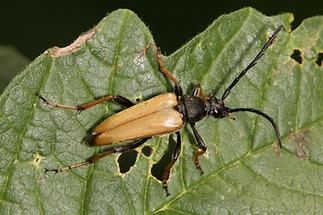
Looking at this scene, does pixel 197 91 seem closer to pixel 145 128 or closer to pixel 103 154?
pixel 145 128

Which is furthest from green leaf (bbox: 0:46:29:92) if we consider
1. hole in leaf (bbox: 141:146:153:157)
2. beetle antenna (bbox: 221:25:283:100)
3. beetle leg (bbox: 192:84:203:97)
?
beetle antenna (bbox: 221:25:283:100)

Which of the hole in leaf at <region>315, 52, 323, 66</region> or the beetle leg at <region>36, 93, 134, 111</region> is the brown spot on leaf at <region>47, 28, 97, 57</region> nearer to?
the beetle leg at <region>36, 93, 134, 111</region>

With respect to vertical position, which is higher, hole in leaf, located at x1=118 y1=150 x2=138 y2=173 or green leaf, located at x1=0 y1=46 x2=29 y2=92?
green leaf, located at x1=0 y1=46 x2=29 y2=92

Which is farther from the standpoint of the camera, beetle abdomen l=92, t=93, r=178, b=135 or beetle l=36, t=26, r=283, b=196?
beetle abdomen l=92, t=93, r=178, b=135

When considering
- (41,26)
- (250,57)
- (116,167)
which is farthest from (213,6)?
(116,167)

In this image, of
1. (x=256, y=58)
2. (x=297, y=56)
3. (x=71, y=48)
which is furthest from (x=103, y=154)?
(x=297, y=56)

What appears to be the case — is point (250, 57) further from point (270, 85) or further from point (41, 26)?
point (41, 26)
